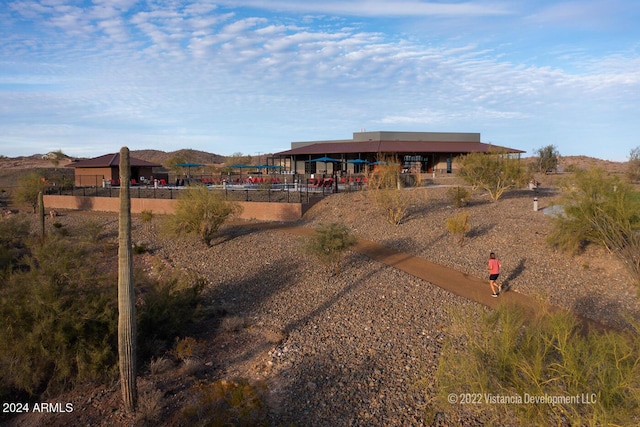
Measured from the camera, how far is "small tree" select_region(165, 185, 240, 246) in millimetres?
21062

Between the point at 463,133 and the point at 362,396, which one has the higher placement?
the point at 463,133

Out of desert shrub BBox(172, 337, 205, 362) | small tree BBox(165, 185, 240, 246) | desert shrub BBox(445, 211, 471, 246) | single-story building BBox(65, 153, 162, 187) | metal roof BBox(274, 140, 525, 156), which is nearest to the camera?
desert shrub BBox(172, 337, 205, 362)

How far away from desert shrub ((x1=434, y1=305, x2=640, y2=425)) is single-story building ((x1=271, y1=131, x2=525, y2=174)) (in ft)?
131

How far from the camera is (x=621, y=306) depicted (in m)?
12.7

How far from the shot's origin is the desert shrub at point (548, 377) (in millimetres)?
5535

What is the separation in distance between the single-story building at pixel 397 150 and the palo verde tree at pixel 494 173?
1824cm

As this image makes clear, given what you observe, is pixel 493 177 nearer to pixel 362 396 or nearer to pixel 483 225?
pixel 483 225

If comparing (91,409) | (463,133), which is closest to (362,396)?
(91,409)

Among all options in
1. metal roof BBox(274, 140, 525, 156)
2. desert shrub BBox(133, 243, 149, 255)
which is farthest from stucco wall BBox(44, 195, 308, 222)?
metal roof BBox(274, 140, 525, 156)

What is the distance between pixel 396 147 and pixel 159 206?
27.7 meters

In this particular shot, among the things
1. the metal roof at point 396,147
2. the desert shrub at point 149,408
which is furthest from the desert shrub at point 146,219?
the metal roof at point 396,147

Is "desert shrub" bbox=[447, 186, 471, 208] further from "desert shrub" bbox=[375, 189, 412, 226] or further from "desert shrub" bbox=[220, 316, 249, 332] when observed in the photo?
"desert shrub" bbox=[220, 316, 249, 332]

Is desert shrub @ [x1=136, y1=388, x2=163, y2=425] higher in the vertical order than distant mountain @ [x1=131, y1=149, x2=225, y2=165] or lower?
lower

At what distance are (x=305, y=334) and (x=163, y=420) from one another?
413 cm
